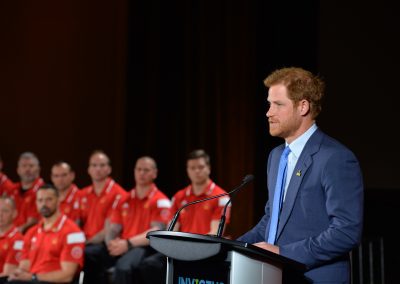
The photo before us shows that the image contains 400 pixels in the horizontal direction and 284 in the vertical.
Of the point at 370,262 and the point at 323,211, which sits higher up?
the point at 370,262

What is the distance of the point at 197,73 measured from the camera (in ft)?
21.1

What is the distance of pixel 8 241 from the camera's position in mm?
5031

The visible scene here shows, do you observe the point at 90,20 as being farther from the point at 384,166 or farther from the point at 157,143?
the point at 384,166

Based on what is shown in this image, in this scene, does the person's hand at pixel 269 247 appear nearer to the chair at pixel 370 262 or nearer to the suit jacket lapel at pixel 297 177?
the suit jacket lapel at pixel 297 177

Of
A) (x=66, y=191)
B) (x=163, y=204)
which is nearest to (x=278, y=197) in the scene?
(x=163, y=204)

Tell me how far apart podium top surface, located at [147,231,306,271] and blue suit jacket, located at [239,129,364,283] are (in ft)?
0.24

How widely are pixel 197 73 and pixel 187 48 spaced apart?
0.90ft

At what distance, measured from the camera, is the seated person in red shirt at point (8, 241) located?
A: 4953 mm

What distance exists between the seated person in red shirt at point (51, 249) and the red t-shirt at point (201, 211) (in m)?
0.91

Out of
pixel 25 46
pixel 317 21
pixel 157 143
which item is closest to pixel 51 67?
pixel 25 46

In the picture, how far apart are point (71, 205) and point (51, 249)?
120cm

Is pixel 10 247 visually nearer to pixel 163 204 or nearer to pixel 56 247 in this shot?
pixel 56 247

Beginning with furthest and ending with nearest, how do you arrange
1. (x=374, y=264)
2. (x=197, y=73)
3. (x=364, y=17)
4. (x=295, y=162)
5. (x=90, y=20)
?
(x=90, y=20)
(x=197, y=73)
(x=364, y=17)
(x=374, y=264)
(x=295, y=162)

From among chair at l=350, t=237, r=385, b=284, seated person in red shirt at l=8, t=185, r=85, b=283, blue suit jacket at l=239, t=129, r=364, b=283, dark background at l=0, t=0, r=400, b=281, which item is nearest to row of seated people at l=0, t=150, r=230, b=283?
seated person in red shirt at l=8, t=185, r=85, b=283
